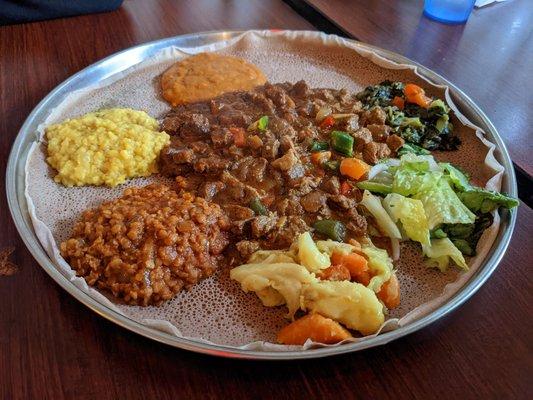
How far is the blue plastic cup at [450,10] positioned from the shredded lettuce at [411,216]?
238 cm

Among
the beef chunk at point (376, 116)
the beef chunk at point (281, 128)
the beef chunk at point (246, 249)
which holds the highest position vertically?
the beef chunk at point (376, 116)

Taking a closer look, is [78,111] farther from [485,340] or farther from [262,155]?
[485,340]

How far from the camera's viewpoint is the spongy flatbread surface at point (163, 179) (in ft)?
5.96

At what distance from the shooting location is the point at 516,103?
3.04 m

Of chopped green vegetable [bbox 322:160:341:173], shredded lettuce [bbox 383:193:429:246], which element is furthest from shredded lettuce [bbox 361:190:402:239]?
chopped green vegetable [bbox 322:160:341:173]

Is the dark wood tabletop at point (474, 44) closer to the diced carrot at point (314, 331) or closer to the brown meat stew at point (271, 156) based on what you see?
the brown meat stew at point (271, 156)

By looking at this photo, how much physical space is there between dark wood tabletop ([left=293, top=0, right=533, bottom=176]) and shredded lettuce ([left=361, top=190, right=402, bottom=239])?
1.00 metres

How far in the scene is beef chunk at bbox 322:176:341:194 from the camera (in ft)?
7.60

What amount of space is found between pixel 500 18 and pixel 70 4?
344cm

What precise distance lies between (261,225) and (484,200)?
1.02m

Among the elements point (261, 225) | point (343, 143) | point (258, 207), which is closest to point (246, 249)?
point (261, 225)

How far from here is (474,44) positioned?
3684 millimetres

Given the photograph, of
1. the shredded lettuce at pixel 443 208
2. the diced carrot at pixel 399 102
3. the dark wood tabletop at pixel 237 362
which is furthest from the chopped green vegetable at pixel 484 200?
the diced carrot at pixel 399 102

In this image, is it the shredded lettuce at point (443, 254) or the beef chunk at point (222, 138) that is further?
the beef chunk at point (222, 138)
